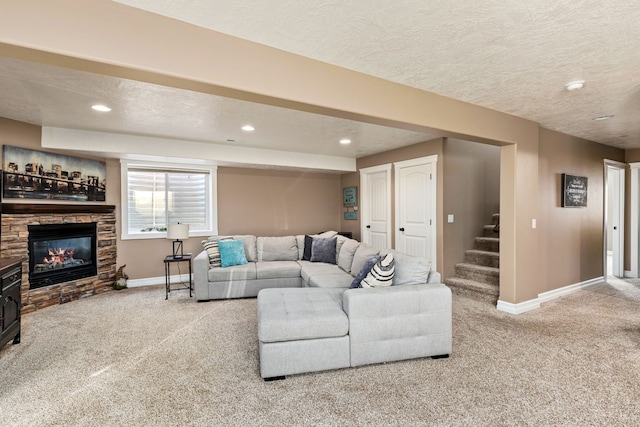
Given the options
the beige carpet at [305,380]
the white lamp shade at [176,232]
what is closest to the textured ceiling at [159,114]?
the white lamp shade at [176,232]

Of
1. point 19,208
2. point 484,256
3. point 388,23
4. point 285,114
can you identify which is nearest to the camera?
point 388,23

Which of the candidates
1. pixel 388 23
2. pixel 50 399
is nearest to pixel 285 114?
pixel 388 23

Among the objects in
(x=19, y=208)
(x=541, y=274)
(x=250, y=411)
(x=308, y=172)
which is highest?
(x=308, y=172)

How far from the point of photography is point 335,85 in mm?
2289

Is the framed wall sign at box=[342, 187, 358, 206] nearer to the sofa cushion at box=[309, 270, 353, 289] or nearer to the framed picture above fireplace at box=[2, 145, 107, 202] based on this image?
the sofa cushion at box=[309, 270, 353, 289]

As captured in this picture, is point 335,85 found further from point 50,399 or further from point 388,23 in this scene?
point 50,399

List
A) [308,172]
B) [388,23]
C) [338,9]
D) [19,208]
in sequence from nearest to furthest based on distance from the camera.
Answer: [338,9] → [388,23] → [19,208] → [308,172]

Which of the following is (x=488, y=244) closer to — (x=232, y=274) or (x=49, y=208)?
(x=232, y=274)

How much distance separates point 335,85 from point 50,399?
9.80 ft

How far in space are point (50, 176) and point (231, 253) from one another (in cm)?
259

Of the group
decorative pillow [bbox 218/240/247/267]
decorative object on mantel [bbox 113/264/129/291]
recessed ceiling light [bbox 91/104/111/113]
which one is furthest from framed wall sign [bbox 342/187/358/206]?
recessed ceiling light [bbox 91/104/111/113]

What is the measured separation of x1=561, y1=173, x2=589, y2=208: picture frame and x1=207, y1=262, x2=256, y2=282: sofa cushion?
4.69 m

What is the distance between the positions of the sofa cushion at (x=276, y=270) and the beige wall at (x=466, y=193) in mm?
2283

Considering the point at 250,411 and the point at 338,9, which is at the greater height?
the point at 338,9
